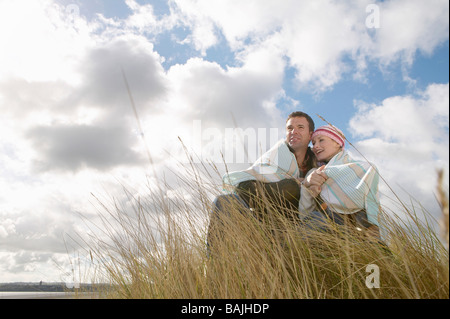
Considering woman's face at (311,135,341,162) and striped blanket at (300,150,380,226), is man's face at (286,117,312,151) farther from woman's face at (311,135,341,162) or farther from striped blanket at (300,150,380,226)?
striped blanket at (300,150,380,226)

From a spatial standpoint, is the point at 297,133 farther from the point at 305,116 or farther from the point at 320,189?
the point at 320,189

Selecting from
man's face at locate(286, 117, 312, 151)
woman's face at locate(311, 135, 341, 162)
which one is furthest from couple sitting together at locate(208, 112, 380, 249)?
man's face at locate(286, 117, 312, 151)

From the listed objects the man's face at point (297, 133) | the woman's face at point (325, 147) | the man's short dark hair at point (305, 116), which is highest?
the man's short dark hair at point (305, 116)

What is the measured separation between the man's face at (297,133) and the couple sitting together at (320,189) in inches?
10.1

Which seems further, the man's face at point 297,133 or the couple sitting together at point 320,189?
the man's face at point 297,133

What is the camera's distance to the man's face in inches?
125

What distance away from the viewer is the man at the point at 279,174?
8.59 ft

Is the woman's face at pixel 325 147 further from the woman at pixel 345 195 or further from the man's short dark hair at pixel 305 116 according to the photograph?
the man's short dark hair at pixel 305 116

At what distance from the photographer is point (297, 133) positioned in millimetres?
3180

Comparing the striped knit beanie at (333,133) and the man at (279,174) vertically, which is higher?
the striped knit beanie at (333,133)

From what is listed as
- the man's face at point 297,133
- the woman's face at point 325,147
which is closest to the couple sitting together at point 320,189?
the woman's face at point 325,147
